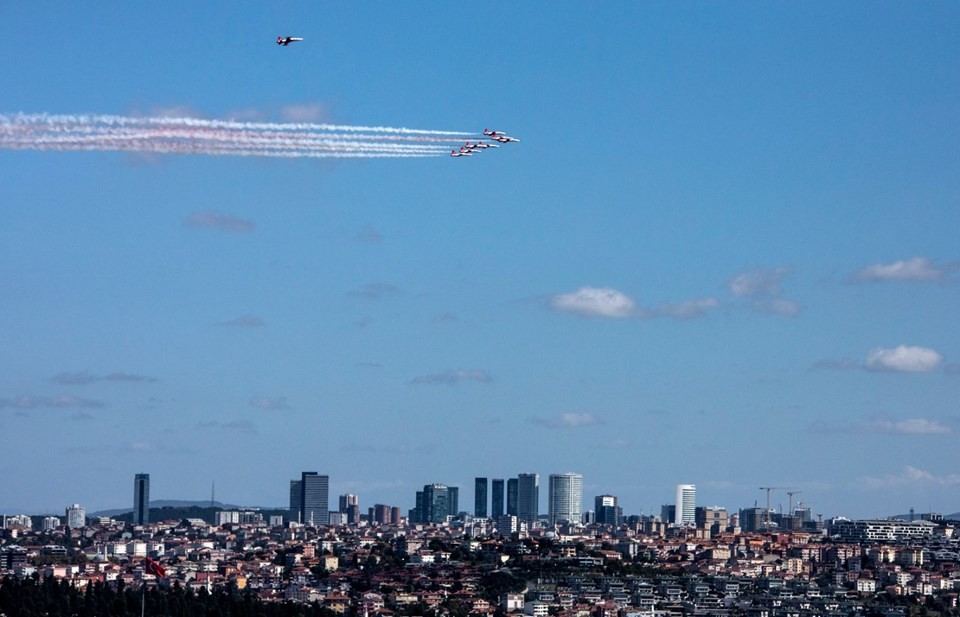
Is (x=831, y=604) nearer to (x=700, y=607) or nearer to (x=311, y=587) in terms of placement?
(x=700, y=607)

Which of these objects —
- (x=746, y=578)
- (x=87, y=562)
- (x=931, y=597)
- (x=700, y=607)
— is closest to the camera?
(x=700, y=607)

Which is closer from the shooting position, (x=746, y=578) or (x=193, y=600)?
(x=193, y=600)

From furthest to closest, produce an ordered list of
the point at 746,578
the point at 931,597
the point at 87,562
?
the point at 87,562 → the point at 746,578 → the point at 931,597

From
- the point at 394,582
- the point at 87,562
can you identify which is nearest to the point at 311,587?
the point at 394,582

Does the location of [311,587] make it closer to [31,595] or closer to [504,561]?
[504,561]

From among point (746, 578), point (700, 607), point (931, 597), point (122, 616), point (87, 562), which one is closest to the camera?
point (122, 616)

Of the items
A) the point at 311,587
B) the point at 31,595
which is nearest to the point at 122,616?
the point at 31,595
